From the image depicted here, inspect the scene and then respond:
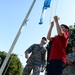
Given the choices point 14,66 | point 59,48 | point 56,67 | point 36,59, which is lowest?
point 56,67

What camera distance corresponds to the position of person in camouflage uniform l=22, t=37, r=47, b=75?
30.8ft

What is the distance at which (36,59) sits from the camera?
959 centimetres

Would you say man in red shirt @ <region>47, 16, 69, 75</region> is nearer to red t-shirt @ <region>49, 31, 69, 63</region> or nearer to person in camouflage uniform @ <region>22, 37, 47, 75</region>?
red t-shirt @ <region>49, 31, 69, 63</region>

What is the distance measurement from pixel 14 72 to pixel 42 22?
65.8 meters

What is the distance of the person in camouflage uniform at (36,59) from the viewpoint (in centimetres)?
940

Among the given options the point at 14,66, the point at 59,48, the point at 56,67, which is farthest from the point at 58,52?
the point at 14,66

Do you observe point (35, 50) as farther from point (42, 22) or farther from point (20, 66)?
point (20, 66)

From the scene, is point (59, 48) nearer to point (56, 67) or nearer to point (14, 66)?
point (56, 67)

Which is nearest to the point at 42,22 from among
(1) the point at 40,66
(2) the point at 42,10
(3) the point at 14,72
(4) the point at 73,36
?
(2) the point at 42,10

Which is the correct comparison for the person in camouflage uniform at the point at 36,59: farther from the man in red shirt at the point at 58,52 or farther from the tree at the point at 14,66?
the tree at the point at 14,66

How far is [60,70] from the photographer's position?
6758mm

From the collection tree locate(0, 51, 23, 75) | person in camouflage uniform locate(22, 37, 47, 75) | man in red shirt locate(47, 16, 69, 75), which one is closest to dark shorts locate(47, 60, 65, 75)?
man in red shirt locate(47, 16, 69, 75)

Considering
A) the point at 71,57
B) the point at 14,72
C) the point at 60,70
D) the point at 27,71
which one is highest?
the point at 14,72

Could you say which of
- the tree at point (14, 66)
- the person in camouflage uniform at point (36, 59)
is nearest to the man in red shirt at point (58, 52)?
the person in camouflage uniform at point (36, 59)
